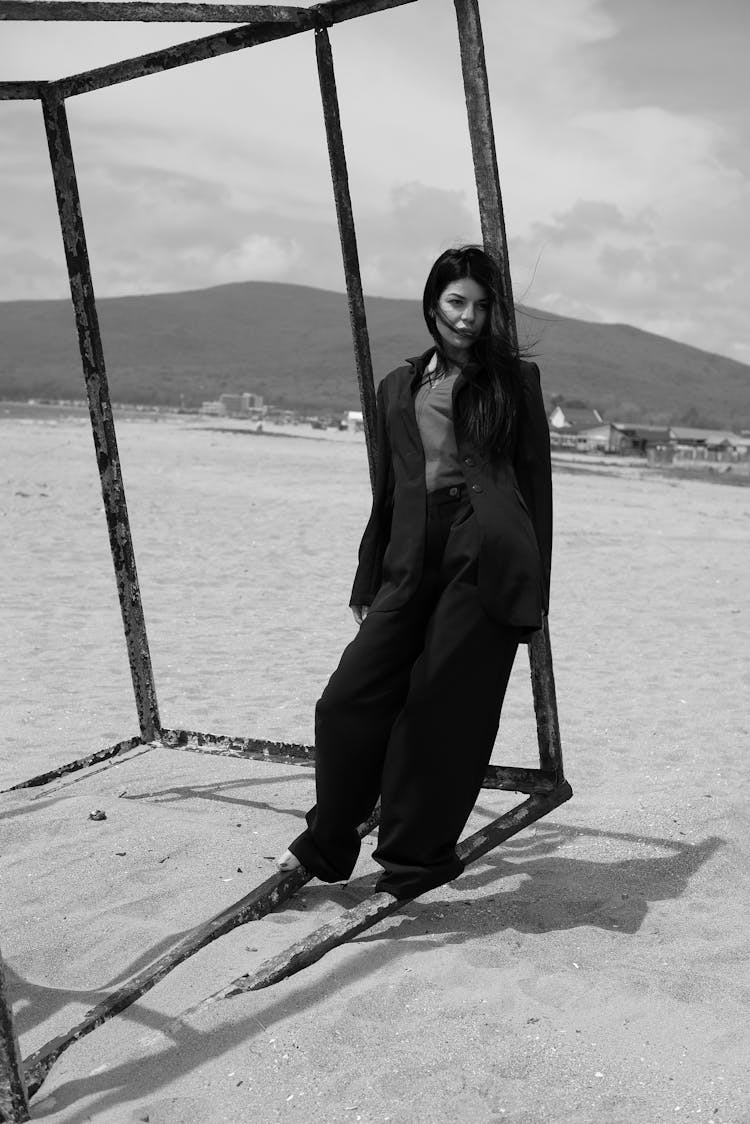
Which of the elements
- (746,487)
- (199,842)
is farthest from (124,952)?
(746,487)

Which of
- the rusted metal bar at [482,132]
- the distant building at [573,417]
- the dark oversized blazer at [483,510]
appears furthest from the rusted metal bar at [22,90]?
the distant building at [573,417]

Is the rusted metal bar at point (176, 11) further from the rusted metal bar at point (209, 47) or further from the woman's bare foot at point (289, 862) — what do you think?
the woman's bare foot at point (289, 862)

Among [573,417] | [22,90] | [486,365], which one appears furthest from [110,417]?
[573,417]

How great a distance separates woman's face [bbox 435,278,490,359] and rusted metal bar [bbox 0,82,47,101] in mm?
1919

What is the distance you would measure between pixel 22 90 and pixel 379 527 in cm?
217

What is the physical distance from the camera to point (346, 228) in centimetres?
415

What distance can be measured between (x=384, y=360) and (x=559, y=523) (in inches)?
7321

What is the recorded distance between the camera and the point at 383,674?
344cm

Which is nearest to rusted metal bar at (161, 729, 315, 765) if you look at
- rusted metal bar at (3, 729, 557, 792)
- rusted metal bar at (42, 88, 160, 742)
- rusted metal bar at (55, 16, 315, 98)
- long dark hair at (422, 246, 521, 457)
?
rusted metal bar at (3, 729, 557, 792)

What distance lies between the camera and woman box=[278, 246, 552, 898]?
11.0ft

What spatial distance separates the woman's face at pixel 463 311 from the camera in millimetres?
3402

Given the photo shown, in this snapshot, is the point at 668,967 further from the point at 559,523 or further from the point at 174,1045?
the point at 559,523

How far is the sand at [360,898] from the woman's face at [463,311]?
1.67 m

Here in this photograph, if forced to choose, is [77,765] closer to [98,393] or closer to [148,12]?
[98,393]
